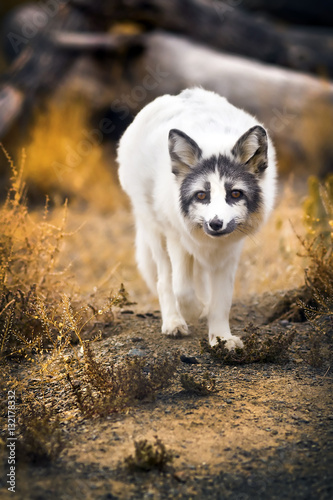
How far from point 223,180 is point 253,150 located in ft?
0.99

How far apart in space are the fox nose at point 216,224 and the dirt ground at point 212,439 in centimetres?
98

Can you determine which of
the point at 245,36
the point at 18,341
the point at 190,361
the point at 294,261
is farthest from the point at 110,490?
the point at 245,36

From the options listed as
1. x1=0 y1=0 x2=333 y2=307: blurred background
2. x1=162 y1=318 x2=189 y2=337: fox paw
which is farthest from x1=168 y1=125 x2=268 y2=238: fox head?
x1=0 y1=0 x2=333 y2=307: blurred background

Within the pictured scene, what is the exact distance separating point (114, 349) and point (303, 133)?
6844 mm

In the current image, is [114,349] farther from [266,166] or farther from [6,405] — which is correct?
[266,166]

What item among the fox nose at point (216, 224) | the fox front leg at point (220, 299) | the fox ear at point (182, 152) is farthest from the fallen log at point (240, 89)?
the fox nose at point (216, 224)

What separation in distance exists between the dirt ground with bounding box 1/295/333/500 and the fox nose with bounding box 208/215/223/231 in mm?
978

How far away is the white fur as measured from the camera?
404 centimetres

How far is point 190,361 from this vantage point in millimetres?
3912

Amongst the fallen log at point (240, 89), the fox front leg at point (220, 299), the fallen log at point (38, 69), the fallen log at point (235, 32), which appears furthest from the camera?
the fallen log at point (235, 32)

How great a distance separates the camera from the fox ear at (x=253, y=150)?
12.4ft

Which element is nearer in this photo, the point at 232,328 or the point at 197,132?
the point at 197,132

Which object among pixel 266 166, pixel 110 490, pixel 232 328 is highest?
pixel 266 166

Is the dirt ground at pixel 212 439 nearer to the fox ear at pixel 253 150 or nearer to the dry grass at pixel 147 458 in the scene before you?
the dry grass at pixel 147 458
